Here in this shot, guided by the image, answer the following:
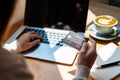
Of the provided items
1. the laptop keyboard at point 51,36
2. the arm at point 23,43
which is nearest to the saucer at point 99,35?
the laptop keyboard at point 51,36

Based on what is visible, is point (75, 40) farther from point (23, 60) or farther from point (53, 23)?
point (23, 60)

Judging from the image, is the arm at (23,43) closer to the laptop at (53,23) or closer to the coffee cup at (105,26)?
the laptop at (53,23)

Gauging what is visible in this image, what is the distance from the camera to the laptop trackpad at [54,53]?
45.0 inches

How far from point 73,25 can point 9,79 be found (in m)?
0.75

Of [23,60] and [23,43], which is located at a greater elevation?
[23,60]

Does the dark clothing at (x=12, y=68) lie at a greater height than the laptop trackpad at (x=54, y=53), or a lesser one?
greater

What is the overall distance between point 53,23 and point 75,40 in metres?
0.18

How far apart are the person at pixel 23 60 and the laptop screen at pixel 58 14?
0.34 ft

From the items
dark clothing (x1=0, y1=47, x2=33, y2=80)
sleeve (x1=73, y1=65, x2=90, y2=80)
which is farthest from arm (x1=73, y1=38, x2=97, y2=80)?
dark clothing (x1=0, y1=47, x2=33, y2=80)

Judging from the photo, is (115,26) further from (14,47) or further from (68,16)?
(14,47)

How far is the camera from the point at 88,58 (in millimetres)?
1053

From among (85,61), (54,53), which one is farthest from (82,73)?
(54,53)

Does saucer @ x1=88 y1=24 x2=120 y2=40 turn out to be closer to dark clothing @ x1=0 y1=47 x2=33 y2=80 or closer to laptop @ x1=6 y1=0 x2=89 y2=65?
laptop @ x1=6 y1=0 x2=89 y2=65

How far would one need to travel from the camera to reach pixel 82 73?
0.99m
